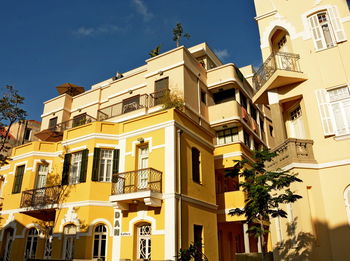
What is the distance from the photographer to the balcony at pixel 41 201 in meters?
17.6

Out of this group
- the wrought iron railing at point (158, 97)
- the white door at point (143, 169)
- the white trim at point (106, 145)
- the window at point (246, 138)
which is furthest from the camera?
the window at point (246, 138)

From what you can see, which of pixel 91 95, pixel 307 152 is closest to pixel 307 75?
pixel 307 152

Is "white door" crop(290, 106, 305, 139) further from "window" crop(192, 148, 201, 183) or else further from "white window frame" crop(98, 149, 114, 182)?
"white window frame" crop(98, 149, 114, 182)

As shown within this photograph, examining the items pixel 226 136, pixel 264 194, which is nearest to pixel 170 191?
pixel 264 194

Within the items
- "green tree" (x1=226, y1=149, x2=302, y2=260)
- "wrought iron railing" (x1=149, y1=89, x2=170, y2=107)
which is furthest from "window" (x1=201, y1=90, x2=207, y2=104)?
"green tree" (x1=226, y1=149, x2=302, y2=260)

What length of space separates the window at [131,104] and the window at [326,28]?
1301 cm

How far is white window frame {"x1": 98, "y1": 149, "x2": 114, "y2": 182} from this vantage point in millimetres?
17156

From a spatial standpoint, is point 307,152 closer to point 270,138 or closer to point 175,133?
point 175,133

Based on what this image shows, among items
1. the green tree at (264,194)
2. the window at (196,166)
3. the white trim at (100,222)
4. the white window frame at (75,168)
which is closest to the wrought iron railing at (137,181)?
the white trim at (100,222)

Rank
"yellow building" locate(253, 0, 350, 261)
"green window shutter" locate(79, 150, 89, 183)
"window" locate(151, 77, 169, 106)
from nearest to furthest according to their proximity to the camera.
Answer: "yellow building" locate(253, 0, 350, 261), "green window shutter" locate(79, 150, 89, 183), "window" locate(151, 77, 169, 106)

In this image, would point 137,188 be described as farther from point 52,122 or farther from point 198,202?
point 52,122

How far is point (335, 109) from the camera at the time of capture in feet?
39.9

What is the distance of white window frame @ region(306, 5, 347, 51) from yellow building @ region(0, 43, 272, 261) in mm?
7442

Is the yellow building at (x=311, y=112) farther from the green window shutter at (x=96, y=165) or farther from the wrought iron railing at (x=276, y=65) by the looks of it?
the green window shutter at (x=96, y=165)
